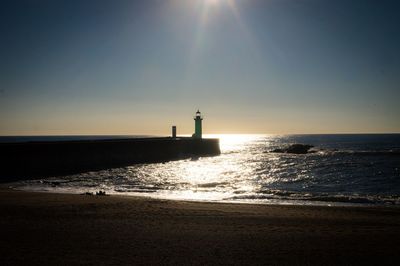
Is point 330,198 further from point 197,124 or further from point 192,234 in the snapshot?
point 197,124

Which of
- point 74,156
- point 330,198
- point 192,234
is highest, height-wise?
point 74,156

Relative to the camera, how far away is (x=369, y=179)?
85.8ft

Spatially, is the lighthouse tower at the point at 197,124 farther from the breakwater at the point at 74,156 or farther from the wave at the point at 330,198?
the wave at the point at 330,198

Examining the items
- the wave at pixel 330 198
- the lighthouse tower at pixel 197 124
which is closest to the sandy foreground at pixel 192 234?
the wave at pixel 330 198

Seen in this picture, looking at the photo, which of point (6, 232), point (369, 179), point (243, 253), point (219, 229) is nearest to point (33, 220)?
point (6, 232)

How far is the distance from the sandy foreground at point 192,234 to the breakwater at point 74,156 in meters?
12.9

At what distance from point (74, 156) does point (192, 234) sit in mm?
24674

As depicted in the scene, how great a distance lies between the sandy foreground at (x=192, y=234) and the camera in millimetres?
7188

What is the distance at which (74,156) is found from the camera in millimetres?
31891

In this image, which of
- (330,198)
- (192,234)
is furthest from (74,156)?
(192,234)

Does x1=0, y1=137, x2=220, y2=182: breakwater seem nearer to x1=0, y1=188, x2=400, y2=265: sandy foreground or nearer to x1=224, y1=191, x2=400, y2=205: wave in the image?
x1=0, y1=188, x2=400, y2=265: sandy foreground

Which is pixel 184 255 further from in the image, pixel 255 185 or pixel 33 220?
pixel 255 185

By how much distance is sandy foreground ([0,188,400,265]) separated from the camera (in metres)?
7.19

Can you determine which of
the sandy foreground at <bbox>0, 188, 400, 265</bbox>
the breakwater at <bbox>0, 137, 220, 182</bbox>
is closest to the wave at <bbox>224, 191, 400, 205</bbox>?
the sandy foreground at <bbox>0, 188, 400, 265</bbox>
